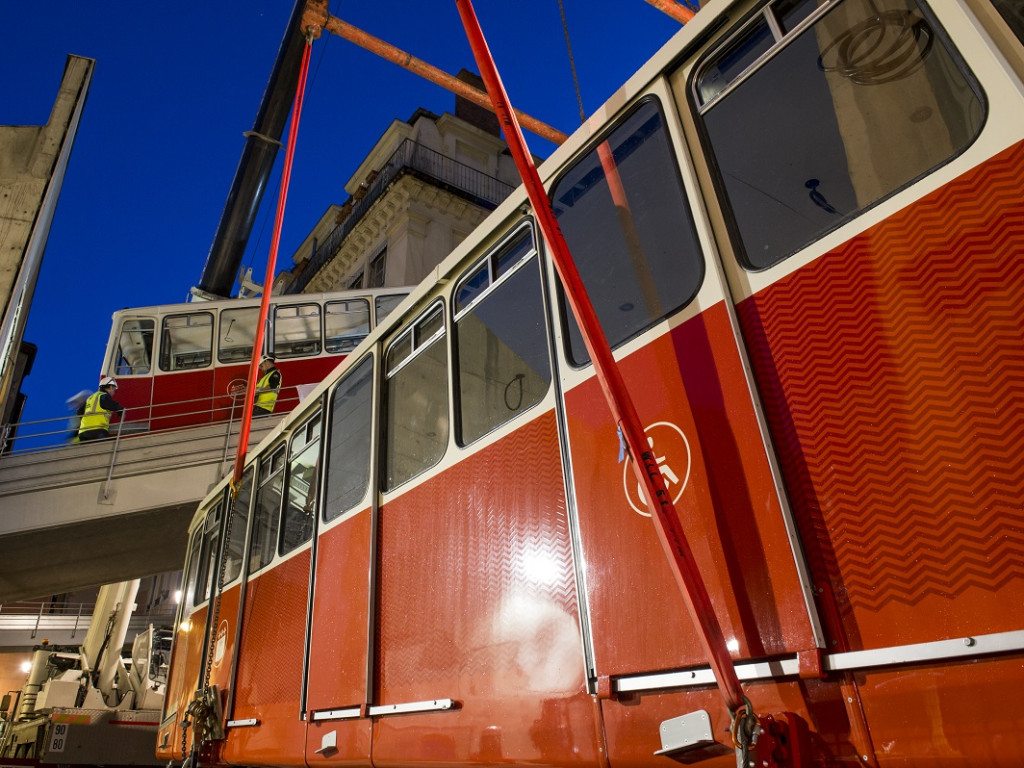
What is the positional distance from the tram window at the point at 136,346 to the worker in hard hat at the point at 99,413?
2.23 feet

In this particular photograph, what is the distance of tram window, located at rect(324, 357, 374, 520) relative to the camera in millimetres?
4023

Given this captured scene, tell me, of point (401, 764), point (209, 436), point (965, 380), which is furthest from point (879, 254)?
point (209, 436)

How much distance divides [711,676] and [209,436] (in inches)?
352

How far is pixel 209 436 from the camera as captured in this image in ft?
30.7

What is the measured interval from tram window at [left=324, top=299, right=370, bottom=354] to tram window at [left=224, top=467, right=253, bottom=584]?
17.0ft

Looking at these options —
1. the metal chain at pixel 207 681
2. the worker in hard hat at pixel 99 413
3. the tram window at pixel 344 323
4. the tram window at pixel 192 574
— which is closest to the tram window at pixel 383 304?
the tram window at pixel 344 323

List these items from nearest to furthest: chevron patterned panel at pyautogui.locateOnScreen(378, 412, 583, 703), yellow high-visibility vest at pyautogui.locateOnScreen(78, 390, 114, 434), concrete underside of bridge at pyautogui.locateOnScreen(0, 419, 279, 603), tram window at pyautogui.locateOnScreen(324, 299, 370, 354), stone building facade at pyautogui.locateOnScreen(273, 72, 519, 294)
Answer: chevron patterned panel at pyautogui.locateOnScreen(378, 412, 583, 703) < concrete underside of bridge at pyautogui.locateOnScreen(0, 419, 279, 603) < yellow high-visibility vest at pyautogui.locateOnScreen(78, 390, 114, 434) < tram window at pyautogui.locateOnScreen(324, 299, 370, 354) < stone building facade at pyautogui.locateOnScreen(273, 72, 519, 294)

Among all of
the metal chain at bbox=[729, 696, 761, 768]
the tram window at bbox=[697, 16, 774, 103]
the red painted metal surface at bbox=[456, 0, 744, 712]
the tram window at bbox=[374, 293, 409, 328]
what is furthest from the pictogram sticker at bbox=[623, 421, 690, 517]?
the tram window at bbox=[374, 293, 409, 328]

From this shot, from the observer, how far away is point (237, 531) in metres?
5.84

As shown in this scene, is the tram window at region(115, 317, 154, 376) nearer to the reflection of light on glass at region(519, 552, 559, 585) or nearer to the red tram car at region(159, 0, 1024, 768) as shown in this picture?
the red tram car at region(159, 0, 1024, 768)

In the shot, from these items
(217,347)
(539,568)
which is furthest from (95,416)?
(539,568)

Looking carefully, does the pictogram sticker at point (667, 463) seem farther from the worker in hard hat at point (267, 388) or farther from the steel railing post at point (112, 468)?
the steel railing post at point (112, 468)

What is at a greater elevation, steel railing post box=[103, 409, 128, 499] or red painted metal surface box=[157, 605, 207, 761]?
steel railing post box=[103, 409, 128, 499]

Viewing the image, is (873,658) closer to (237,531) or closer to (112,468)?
(237,531)
